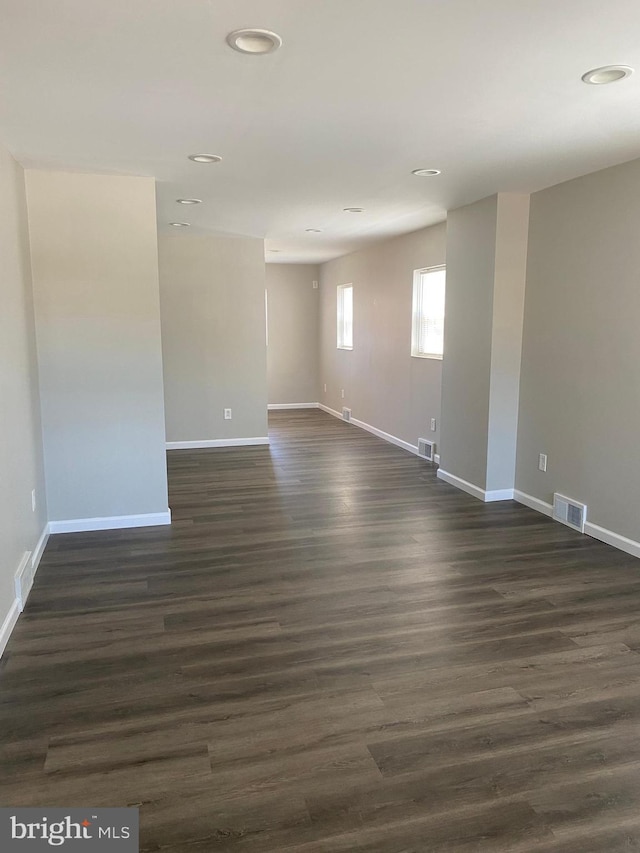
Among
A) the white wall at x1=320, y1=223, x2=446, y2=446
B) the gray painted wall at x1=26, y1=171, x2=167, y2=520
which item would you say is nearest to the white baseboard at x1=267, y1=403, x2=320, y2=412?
the white wall at x1=320, y1=223, x2=446, y2=446

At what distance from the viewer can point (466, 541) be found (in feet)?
13.6

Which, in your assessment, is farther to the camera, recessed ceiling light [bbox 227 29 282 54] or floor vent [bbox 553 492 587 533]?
floor vent [bbox 553 492 587 533]

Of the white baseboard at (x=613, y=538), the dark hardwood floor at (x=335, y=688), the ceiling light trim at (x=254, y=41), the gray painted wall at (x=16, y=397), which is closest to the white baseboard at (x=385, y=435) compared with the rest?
the white baseboard at (x=613, y=538)

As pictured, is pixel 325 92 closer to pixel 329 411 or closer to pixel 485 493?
pixel 485 493

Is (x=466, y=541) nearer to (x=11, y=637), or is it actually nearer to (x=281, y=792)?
(x=281, y=792)

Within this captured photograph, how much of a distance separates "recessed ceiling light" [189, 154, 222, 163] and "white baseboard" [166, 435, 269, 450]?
417cm

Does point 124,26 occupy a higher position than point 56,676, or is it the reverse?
point 124,26

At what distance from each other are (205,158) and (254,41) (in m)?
1.54

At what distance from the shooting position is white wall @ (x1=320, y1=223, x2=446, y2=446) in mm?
6511

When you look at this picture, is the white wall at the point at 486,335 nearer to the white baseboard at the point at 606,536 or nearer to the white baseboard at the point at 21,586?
the white baseboard at the point at 606,536

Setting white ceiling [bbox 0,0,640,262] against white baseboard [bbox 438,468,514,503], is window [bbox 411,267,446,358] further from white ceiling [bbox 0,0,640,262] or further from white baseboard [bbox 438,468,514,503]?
white ceiling [bbox 0,0,640,262]

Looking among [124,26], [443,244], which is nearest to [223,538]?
[124,26]

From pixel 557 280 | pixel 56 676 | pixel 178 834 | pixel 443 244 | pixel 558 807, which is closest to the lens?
pixel 178 834

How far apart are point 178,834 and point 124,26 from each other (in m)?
2.57
